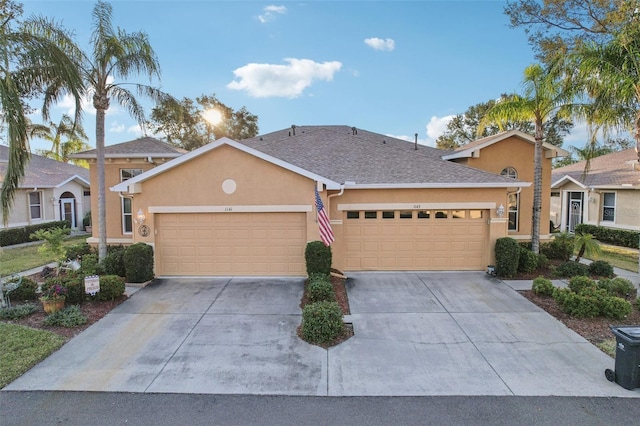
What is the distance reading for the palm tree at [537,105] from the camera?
11.5 m

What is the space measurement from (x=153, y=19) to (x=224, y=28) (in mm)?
2537

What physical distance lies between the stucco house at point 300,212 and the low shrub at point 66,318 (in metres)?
3.57

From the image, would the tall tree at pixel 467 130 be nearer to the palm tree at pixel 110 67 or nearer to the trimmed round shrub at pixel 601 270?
the trimmed round shrub at pixel 601 270

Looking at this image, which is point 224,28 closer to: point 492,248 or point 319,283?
point 319,283

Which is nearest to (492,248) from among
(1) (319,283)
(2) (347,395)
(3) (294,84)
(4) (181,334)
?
(1) (319,283)

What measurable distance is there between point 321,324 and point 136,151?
11.8m

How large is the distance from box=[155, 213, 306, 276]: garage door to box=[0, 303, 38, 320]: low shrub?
12.1 feet

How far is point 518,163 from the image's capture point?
1559cm

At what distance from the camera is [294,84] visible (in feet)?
81.3

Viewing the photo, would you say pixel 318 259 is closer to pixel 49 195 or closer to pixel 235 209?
pixel 235 209

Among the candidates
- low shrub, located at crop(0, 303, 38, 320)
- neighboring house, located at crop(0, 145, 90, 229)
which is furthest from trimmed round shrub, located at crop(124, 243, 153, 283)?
neighboring house, located at crop(0, 145, 90, 229)

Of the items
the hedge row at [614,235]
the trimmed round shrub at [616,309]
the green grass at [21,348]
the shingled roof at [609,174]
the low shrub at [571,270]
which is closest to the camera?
the green grass at [21,348]

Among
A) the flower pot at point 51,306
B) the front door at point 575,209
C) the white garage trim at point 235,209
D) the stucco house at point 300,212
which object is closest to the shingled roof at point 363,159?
the stucco house at point 300,212

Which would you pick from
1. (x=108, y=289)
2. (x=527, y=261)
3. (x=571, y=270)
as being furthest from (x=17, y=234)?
(x=571, y=270)
